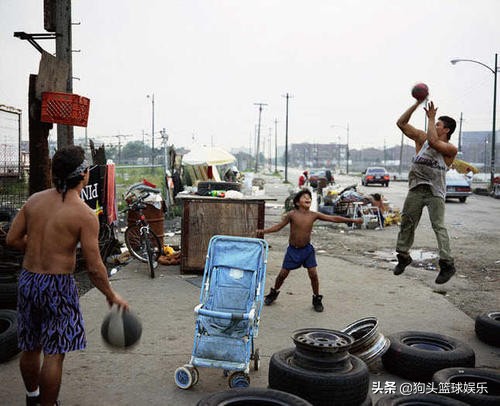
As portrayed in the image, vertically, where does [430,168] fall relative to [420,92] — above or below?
below

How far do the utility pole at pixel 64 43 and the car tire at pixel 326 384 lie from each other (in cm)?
617

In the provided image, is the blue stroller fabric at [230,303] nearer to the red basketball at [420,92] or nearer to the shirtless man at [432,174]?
the shirtless man at [432,174]

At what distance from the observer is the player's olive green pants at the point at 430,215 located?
18.8 feet

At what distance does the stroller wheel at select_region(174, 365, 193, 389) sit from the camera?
430 cm

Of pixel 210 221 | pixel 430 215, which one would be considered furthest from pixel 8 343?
pixel 430 215

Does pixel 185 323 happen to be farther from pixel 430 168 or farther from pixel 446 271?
pixel 430 168

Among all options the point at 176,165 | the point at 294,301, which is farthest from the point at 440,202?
the point at 176,165

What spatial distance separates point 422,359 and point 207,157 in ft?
48.3

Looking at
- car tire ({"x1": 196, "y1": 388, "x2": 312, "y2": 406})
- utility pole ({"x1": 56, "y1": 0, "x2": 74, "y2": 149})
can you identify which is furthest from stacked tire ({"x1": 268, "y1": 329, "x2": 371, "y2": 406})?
utility pole ({"x1": 56, "y1": 0, "x2": 74, "y2": 149})

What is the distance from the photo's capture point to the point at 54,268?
343cm

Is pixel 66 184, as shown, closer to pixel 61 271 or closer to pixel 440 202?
pixel 61 271

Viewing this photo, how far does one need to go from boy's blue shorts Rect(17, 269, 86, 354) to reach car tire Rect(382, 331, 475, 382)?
9.60 feet

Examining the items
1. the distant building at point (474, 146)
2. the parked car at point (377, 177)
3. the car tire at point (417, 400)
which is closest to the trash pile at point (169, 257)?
the car tire at point (417, 400)

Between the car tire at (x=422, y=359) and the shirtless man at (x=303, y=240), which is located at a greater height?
the shirtless man at (x=303, y=240)
